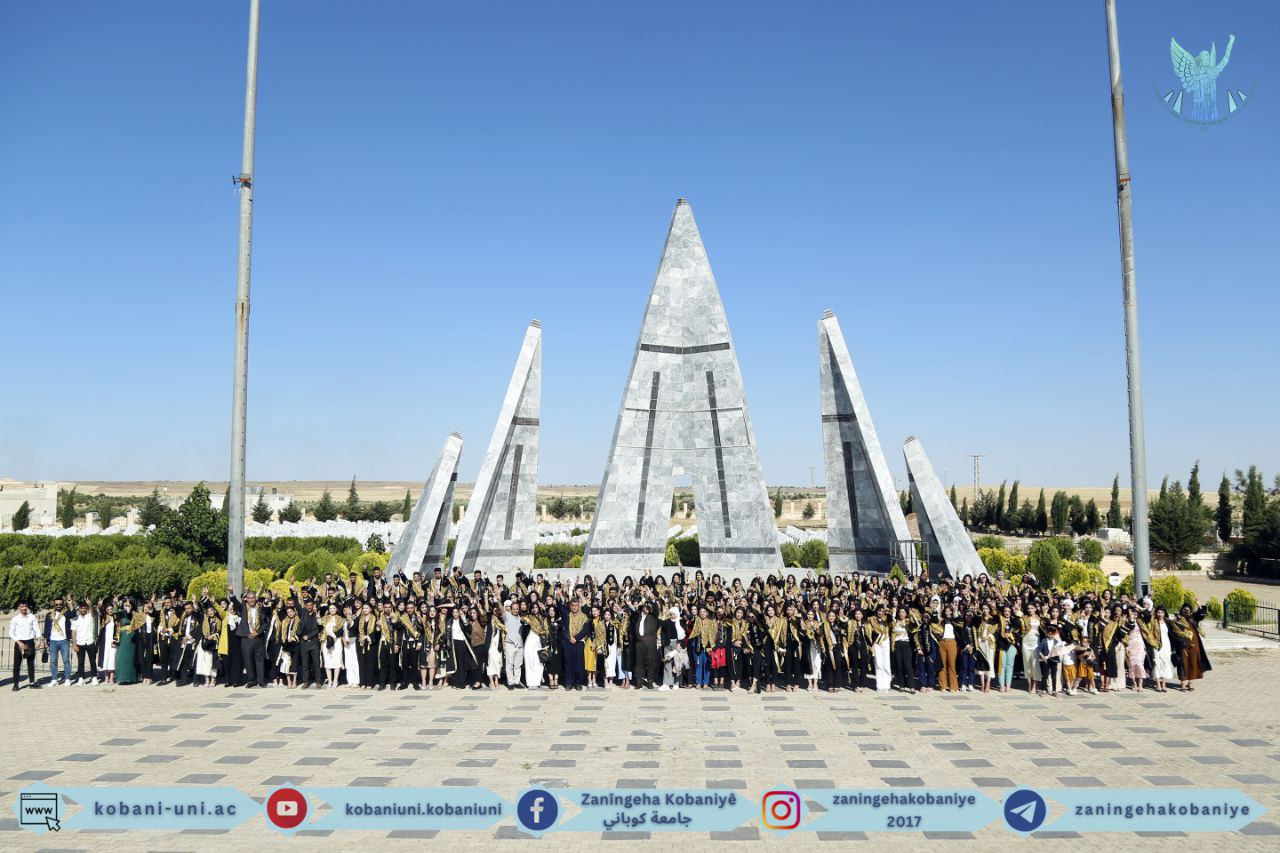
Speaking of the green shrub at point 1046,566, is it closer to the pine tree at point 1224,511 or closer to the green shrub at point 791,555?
the green shrub at point 791,555

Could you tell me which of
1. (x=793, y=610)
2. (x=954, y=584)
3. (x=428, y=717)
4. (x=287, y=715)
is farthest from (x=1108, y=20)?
(x=287, y=715)

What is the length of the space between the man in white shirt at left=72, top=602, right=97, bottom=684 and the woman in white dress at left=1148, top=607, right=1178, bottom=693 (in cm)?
1854

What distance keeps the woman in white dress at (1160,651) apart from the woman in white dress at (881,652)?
14.4ft

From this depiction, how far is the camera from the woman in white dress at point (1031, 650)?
15.4 metres

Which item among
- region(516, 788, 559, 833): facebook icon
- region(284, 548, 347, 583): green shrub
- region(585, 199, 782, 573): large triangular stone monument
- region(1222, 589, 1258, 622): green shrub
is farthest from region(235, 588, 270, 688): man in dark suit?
region(1222, 589, 1258, 622): green shrub

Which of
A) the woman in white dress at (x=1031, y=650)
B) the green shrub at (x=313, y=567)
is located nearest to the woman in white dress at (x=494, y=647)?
the woman in white dress at (x=1031, y=650)

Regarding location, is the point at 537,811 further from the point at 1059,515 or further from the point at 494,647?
the point at 1059,515

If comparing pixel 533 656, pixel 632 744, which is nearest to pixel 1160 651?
pixel 632 744

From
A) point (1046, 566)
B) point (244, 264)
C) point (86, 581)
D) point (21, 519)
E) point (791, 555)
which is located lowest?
point (86, 581)

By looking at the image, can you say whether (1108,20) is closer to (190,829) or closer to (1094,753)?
(1094,753)

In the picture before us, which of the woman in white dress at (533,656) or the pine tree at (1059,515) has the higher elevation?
the pine tree at (1059,515)

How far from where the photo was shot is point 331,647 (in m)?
16.1

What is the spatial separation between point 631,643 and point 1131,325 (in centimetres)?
1174

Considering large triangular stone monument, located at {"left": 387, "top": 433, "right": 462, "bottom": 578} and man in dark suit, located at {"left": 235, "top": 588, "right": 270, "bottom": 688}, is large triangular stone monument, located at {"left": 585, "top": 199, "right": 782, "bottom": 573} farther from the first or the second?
man in dark suit, located at {"left": 235, "top": 588, "right": 270, "bottom": 688}
